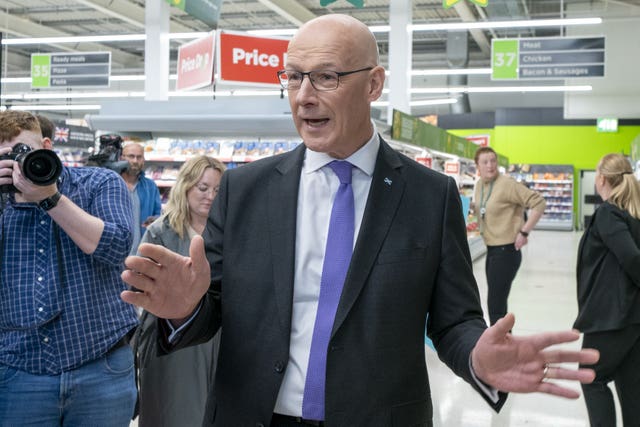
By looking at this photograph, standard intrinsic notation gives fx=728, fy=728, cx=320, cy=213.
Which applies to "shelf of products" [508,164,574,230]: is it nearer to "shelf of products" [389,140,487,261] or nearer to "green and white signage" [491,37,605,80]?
"shelf of products" [389,140,487,261]

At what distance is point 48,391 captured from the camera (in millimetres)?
1935

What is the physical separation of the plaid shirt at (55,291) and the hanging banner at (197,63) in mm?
6196

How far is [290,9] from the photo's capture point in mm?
15922

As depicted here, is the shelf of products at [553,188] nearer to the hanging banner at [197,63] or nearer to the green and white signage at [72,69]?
the green and white signage at [72,69]

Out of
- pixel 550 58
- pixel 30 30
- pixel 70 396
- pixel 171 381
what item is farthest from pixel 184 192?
pixel 30 30

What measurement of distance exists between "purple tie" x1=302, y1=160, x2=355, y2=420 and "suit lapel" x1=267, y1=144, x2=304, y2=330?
0.22 feet

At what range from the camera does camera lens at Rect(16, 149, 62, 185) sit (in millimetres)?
1843

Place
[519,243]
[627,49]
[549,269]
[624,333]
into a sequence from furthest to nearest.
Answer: [627,49] < [549,269] < [519,243] < [624,333]

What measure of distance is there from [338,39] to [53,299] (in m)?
1.07

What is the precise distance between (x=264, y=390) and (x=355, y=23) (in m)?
0.79

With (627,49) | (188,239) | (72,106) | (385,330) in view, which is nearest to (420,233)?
(385,330)

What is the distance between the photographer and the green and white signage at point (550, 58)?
12305mm

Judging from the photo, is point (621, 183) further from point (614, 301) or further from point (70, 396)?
point (70, 396)

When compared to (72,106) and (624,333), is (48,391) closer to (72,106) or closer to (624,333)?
(624,333)
